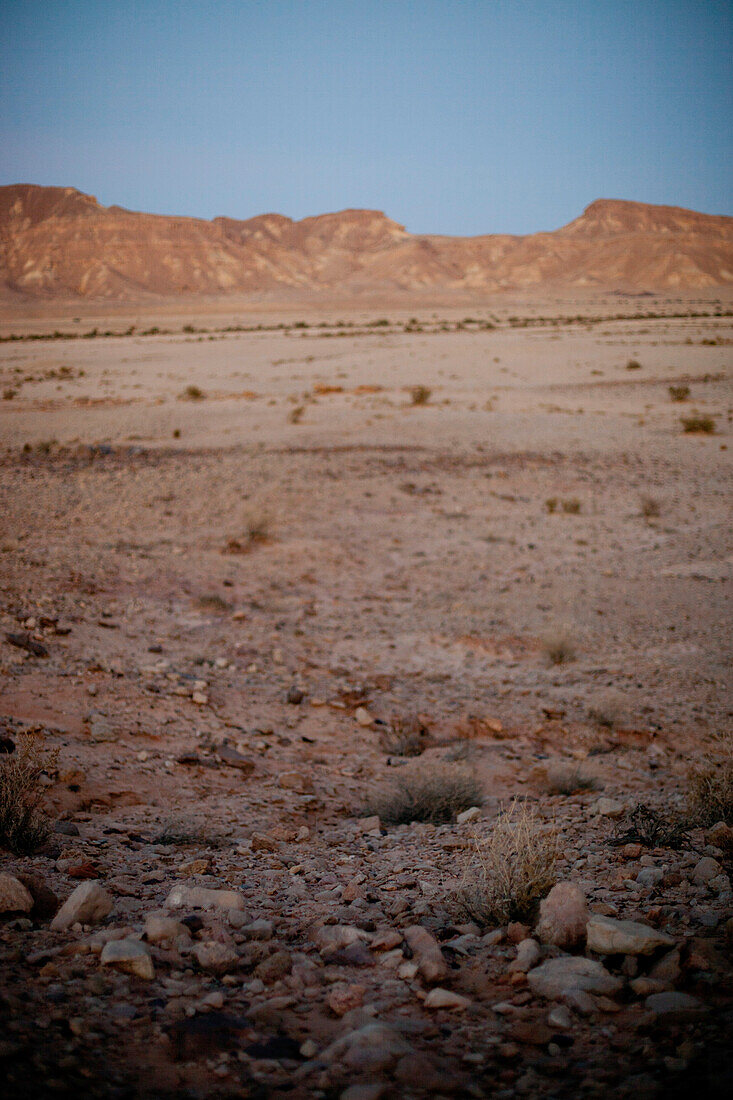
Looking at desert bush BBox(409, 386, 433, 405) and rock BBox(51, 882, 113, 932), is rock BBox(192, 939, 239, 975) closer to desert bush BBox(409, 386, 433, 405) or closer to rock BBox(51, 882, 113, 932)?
rock BBox(51, 882, 113, 932)

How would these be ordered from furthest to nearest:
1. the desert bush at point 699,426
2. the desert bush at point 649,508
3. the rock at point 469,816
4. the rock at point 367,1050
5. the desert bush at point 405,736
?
the desert bush at point 699,426, the desert bush at point 649,508, the desert bush at point 405,736, the rock at point 469,816, the rock at point 367,1050

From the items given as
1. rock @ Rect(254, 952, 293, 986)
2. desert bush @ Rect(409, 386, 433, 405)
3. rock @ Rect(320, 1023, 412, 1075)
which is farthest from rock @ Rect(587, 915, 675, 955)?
desert bush @ Rect(409, 386, 433, 405)

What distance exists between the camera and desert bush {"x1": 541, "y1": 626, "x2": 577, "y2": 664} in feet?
21.0

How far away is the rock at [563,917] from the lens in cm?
230

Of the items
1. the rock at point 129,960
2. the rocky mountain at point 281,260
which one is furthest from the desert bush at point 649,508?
the rocky mountain at point 281,260

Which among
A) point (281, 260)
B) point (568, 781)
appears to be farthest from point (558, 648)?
point (281, 260)

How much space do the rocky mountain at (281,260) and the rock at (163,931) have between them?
119368 millimetres

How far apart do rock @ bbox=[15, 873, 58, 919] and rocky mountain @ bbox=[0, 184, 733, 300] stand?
119 meters

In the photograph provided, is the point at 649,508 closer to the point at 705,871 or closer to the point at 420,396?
the point at 705,871

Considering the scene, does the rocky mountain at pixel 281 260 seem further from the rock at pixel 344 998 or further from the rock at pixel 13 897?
the rock at pixel 344 998

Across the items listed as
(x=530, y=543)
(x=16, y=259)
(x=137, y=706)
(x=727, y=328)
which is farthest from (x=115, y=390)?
(x=16, y=259)

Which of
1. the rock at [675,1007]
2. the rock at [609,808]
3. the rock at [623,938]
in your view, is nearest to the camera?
the rock at [675,1007]

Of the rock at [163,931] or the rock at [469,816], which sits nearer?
the rock at [163,931]

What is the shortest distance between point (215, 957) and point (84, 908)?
535 millimetres
